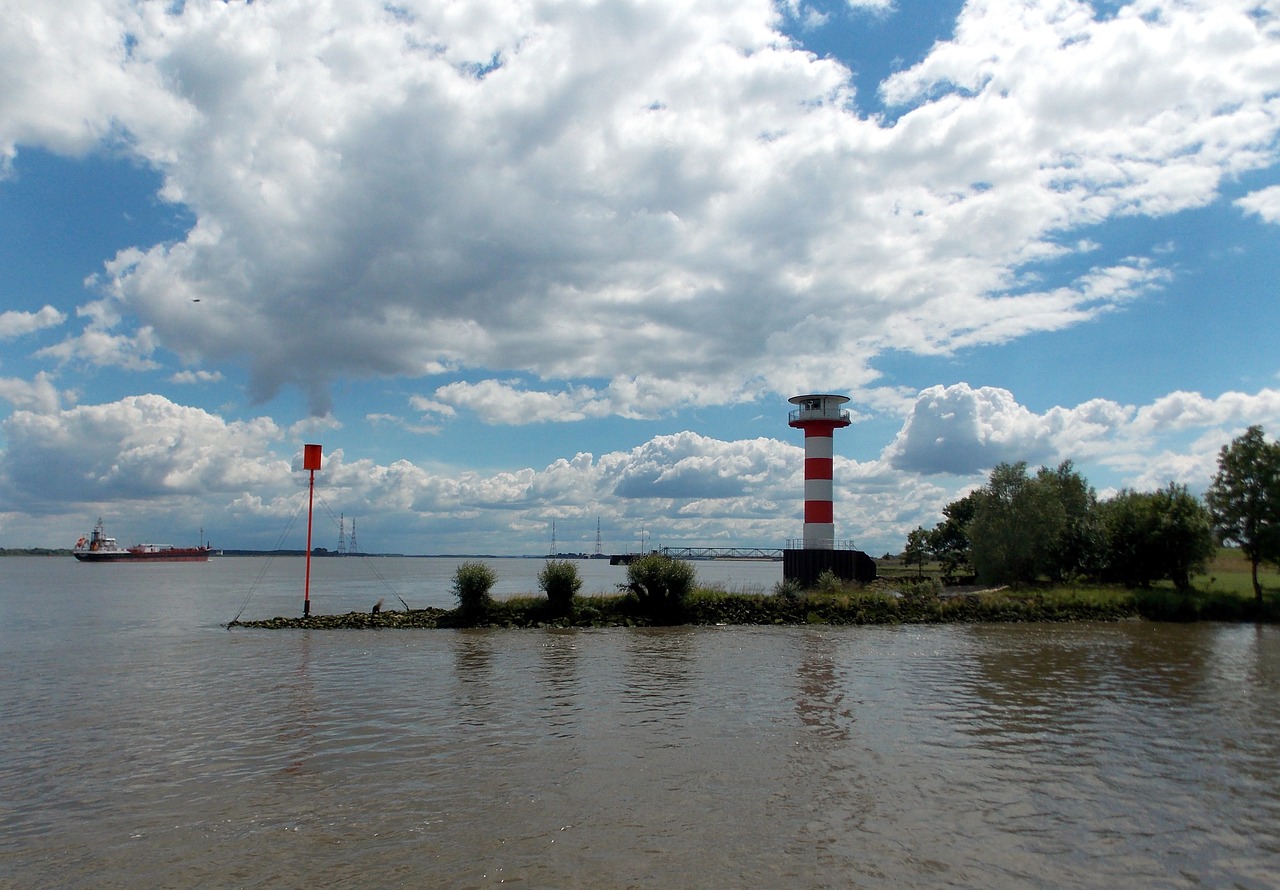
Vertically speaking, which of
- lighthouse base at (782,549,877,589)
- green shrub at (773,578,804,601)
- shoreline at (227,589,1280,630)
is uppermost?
lighthouse base at (782,549,877,589)

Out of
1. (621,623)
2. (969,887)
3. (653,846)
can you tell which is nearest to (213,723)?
(653,846)

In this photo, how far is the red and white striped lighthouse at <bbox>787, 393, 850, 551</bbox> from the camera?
50188 millimetres

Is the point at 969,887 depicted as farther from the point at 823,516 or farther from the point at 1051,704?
the point at 823,516

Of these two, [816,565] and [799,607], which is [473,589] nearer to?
[799,607]

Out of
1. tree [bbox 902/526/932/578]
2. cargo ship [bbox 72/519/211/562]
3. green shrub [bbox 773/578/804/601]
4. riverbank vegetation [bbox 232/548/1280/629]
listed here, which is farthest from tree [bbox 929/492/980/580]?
cargo ship [bbox 72/519/211/562]

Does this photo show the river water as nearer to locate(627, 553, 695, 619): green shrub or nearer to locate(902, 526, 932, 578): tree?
locate(627, 553, 695, 619): green shrub

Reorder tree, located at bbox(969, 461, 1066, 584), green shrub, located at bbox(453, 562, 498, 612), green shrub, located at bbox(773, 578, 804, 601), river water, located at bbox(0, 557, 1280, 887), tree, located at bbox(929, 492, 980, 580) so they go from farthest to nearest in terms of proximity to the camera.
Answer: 1. tree, located at bbox(929, 492, 980, 580)
2. tree, located at bbox(969, 461, 1066, 584)
3. green shrub, located at bbox(773, 578, 804, 601)
4. green shrub, located at bbox(453, 562, 498, 612)
5. river water, located at bbox(0, 557, 1280, 887)

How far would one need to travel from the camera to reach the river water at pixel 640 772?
361 inches

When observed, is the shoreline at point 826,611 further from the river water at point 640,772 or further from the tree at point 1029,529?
the river water at point 640,772

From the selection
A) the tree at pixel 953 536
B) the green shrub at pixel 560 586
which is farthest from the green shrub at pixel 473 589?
the tree at pixel 953 536

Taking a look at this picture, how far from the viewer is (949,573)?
209ft

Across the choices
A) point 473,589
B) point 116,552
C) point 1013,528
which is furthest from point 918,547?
point 116,552

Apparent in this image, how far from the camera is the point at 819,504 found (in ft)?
165

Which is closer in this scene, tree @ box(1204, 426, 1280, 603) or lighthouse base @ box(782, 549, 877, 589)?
tree @ box(1204, 426, 1280, 603)
